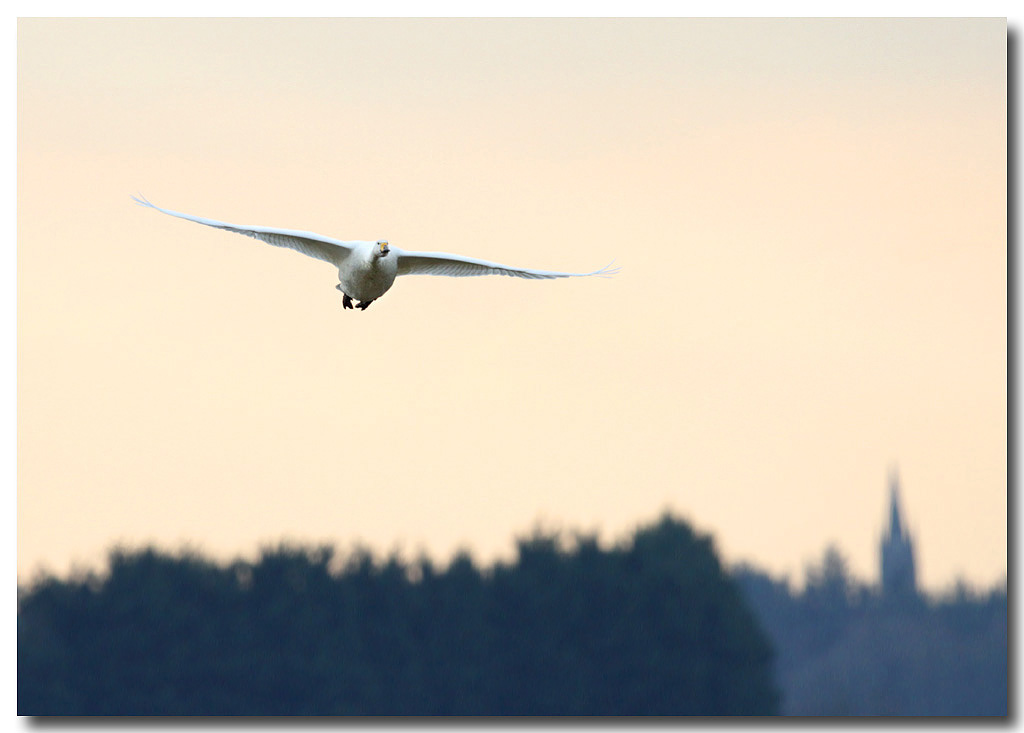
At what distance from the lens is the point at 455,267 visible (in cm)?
901

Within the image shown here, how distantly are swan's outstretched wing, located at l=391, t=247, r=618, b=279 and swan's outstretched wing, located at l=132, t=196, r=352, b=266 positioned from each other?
344 millimetres

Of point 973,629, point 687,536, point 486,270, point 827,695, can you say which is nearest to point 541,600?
point 687,536

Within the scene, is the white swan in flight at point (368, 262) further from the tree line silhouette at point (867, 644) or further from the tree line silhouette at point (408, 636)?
the tree line silhouette at point (408, 636)

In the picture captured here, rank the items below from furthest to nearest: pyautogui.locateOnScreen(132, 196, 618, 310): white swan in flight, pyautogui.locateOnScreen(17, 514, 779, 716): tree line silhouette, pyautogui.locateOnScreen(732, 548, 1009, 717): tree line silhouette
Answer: pyautogui.locateOnScreen(17, 514, 779, 716): tree line silhouette, pyautogui.locateOnScreen(732, 548, 1009, 717): tree line silhouette, pyautogui.locateOnScreen(132, 196, 618, 310): white swan in flight

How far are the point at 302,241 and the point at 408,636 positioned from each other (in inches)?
476

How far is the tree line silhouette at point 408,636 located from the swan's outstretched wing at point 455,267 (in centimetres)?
834

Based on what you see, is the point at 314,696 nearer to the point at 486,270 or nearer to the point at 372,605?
the point at 372,605

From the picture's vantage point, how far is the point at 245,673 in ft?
62.1

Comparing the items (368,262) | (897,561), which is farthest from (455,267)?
(897,561)

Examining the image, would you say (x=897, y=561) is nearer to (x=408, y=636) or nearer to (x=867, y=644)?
(x=867, y=644)

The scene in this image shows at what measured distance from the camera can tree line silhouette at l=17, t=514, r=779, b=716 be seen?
1775 cm

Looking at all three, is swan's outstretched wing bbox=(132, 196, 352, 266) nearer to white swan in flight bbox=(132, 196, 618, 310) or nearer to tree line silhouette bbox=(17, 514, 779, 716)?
white swan in flight bbox=(132, 196, 618, 310)

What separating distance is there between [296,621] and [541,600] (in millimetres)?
3075

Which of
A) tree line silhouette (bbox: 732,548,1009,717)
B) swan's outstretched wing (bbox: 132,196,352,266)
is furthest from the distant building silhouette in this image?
swan's outstretched wing (bbox: 132,196,352,266)
